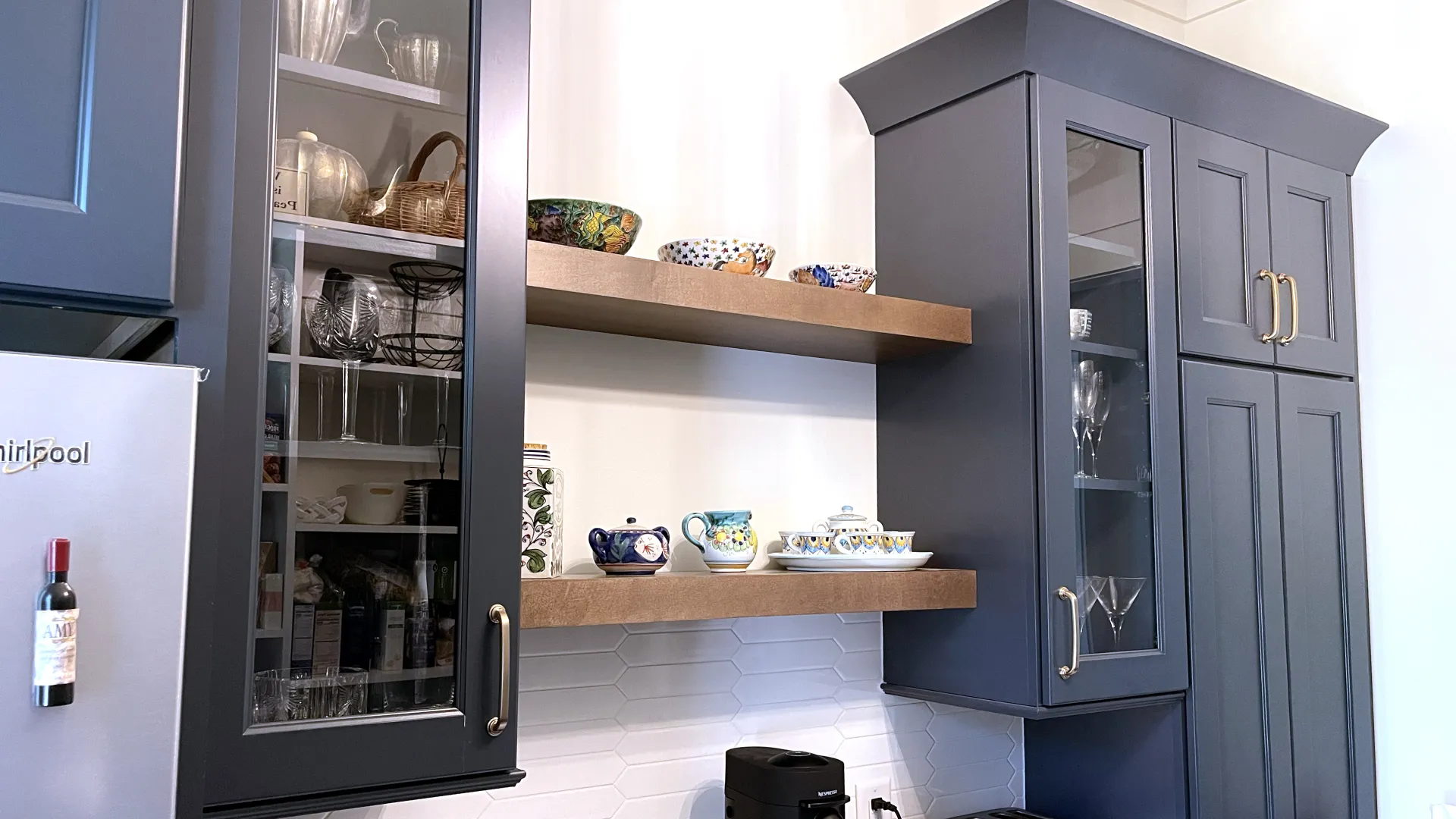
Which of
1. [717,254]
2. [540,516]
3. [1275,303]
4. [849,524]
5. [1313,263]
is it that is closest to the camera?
[540,516]

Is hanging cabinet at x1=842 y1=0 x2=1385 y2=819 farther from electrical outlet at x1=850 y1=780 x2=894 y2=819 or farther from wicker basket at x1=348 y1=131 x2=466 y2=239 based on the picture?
wicker basket at x1=348 y1=131 x2=466 y2=239

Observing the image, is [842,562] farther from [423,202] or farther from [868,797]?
[423,202]

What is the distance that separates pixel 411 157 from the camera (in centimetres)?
129

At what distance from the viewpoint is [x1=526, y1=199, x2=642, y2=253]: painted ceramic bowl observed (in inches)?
60.7

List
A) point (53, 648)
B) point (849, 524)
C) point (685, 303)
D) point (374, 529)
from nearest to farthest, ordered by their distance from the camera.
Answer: point (53, 648)
point (374, 529)
point (685, 303)
point (849, 524)

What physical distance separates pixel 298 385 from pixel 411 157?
31 centimetres

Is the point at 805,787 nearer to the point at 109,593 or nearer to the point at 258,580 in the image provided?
the point at 258,580

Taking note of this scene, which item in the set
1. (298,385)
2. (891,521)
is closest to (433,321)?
(298,385)

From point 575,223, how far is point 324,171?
0.40 m

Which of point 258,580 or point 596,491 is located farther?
point 596,491

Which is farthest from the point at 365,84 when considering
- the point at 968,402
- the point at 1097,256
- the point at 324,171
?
the point at 1097,256

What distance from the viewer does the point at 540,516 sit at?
148 centimetres

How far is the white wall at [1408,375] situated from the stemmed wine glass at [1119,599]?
32.0 inches

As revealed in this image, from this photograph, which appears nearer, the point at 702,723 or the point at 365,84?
the point at 365,84
